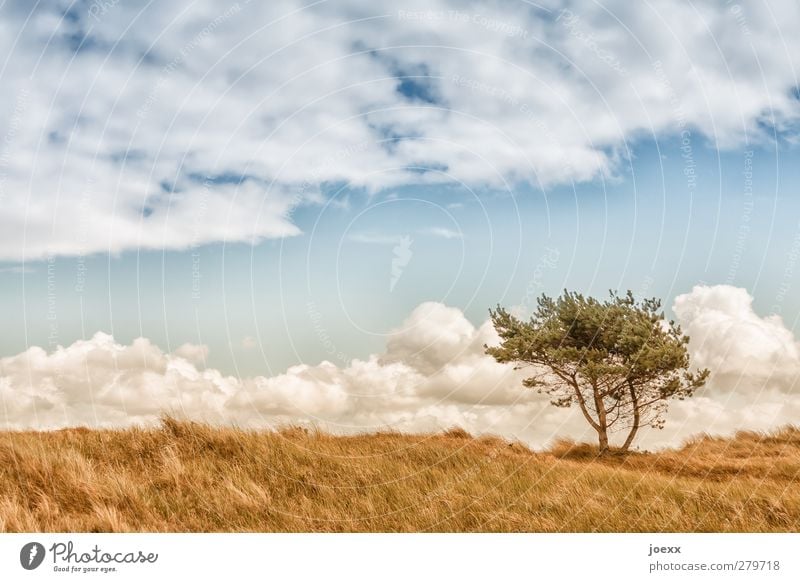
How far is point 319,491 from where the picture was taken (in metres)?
11.5

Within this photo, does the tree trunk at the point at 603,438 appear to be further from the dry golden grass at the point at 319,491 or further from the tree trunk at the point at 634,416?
the dry golden grass at the point at 319,491

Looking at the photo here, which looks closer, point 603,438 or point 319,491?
point 319,491

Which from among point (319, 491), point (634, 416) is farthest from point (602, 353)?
point (319, 491)

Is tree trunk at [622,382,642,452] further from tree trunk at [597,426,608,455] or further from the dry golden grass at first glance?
the dry golden grass

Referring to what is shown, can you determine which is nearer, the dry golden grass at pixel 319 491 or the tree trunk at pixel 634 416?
the dry golden grass at pixel 319 491

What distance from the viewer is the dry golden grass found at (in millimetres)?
→ 10062

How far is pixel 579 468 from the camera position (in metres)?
14.8

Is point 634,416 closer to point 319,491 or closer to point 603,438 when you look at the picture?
point 603,438

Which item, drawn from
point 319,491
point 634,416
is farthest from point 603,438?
point 319,491

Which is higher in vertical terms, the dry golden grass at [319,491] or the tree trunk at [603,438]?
the dry golden grass at [319,491]

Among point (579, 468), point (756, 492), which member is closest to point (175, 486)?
point (579, 468)

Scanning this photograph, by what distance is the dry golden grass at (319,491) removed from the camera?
10062 mm
